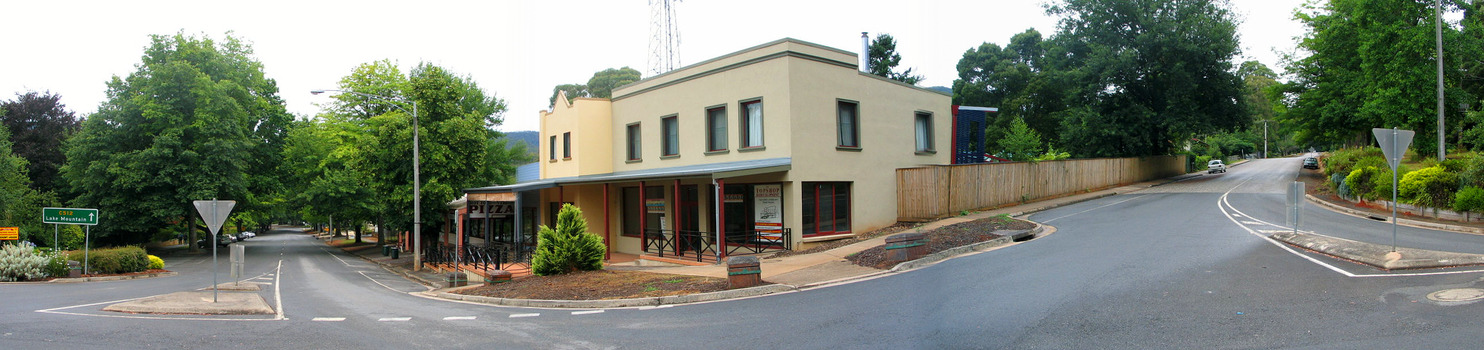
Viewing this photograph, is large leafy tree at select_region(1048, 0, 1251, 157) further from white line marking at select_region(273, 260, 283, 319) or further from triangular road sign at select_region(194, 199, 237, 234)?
triangular road sign at select_region(194, 199, 237, 234)

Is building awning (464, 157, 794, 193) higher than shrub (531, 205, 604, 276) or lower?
higher

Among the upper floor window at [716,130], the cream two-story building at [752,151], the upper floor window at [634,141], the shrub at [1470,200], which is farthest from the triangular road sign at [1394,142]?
the upper floor window at [634,141]

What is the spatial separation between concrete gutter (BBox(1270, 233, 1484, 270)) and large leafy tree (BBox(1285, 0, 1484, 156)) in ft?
88.0

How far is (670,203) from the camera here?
23922mm

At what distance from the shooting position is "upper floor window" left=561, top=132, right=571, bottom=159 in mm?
28734

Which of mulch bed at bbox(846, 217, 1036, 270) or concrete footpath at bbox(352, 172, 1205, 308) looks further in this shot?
mulch bed at bbox(846, 217, 1036, 270)

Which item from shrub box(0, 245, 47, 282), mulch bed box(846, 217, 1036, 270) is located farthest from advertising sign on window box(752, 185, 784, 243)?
shrub box(0, 245, 47, 282)

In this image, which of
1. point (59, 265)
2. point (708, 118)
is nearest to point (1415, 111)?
point (708, 118)

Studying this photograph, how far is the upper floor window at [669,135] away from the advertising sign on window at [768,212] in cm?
433

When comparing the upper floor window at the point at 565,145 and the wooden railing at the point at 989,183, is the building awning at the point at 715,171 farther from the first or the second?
the wooden railing at the point at 989,183

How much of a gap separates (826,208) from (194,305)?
14.7 m

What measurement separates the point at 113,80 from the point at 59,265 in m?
21.1

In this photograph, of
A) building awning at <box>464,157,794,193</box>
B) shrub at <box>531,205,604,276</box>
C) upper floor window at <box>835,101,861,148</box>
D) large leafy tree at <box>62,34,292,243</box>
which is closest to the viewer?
shrub at <box>531,205,604,276</box>

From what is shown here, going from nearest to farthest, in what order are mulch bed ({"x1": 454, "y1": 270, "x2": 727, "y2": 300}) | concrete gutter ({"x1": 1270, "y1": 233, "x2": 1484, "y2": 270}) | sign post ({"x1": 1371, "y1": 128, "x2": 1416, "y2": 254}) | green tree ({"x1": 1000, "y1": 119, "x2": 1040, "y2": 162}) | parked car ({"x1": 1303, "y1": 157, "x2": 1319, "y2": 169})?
1. concrete gutter ({"x1": 1270, "y1": 233, "x2": 1484, "y2": 270})
2. sign post ({"x1": 1371, "y1": 128, "x2": 1416, "y2": 254})
3. mulch bed ({"x1": 454, "y1": 270, "x2": 727, "y2": 300})
4. green tree ({"x1": 1000, "y1": 119, "x2": 1040, "y2": 162})
5. parked car ({"x1": 1303, "y1": 157, "x2": 1319, "y2": 169})
